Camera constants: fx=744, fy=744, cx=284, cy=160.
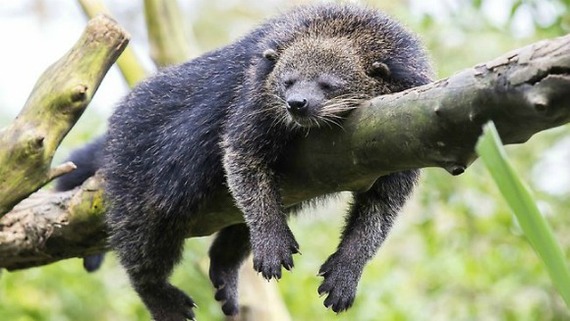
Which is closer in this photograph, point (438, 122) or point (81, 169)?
point (438, 122)

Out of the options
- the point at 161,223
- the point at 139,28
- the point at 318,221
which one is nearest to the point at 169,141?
the point at 161,223

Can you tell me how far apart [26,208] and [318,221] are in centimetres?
372

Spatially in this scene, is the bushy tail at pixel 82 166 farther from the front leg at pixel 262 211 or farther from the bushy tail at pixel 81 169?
the front leg at pixel 262 211

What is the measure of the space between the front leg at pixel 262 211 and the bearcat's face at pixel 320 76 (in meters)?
0.25

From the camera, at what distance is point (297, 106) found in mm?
2859

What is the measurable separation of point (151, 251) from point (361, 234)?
109 cm

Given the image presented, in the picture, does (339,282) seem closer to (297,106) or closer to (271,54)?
(297,106)

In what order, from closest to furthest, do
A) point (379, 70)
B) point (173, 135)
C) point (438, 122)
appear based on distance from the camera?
point (438, 122), point (379, 70), point (173, 135)

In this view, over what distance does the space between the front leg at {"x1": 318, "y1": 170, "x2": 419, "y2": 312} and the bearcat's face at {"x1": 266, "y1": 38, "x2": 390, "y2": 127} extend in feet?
1.32

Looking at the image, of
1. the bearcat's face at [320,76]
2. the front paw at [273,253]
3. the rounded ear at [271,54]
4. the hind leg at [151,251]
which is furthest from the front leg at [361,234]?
the hind leg at [151,251]

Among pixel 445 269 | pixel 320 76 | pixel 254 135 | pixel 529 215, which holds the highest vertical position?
pixel 529 215

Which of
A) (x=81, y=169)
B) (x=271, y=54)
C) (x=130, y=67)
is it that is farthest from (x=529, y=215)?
(x=130, y=67)

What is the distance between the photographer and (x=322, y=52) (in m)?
3.16

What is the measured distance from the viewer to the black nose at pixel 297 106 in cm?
286
